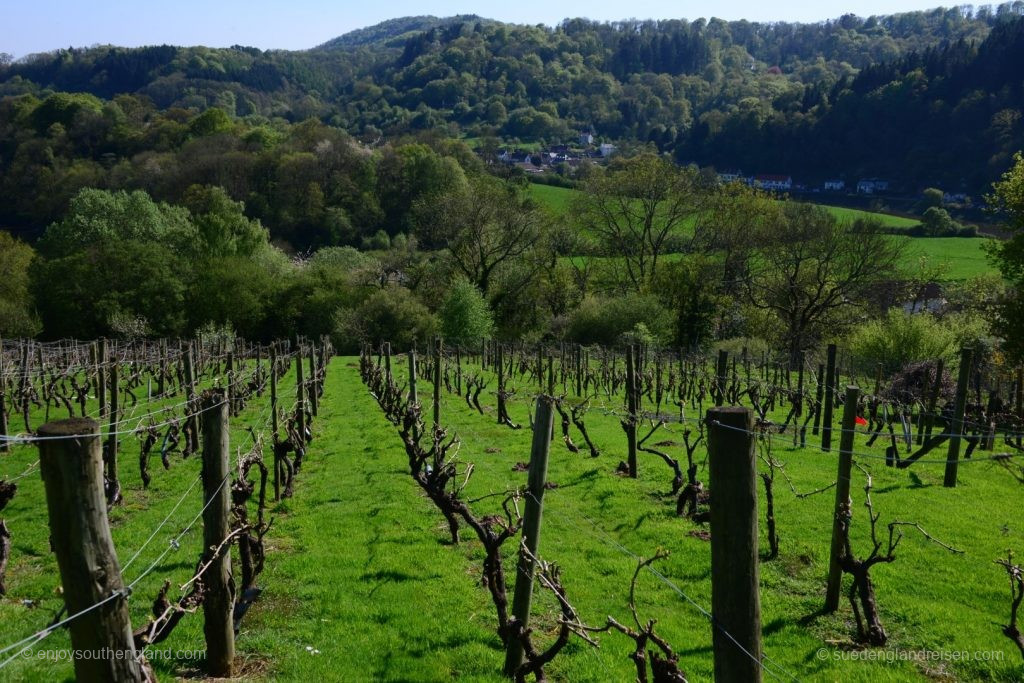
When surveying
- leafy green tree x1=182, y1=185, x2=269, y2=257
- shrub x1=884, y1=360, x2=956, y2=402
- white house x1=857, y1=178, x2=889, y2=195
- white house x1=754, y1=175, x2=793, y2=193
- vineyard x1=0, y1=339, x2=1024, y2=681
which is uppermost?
white house x1=754, y1=175, x2=793, y2=193

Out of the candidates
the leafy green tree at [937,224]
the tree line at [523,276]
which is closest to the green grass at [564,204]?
the leafy green tree at [937,224]

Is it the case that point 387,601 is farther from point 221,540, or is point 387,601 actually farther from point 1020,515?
point 1020,515

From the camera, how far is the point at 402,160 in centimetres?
7219

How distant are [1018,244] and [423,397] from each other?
1969 cm

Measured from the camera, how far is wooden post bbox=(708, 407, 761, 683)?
3148 millimetres

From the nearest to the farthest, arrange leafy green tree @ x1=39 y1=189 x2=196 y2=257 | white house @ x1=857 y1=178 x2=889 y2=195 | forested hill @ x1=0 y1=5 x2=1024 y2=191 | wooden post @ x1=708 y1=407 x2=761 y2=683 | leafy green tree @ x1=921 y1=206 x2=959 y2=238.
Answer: wooden post @ x1=708 y1=407 x2=761 y2=683, leafy green tree @ x1=39 y1=189 x2=196 y2=257, leafy green tree @ x1=921 y1=206 x2=959 y2=238, forested hill @ x1=0 y1=5 x2=1024 y2=191, white house @ x1=857 y1=178 x2=889 y2=195

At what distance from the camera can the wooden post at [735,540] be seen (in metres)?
3.15

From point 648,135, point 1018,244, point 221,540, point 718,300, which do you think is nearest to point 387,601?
point 221,540

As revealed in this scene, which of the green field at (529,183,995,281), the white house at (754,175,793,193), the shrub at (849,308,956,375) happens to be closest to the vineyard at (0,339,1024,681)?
the shrub at (849,308,956,375)

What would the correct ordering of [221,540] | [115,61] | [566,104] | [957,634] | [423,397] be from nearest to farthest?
[221,540], [957,634], [423,397], [115,61], [566,104]

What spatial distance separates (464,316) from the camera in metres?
40.9

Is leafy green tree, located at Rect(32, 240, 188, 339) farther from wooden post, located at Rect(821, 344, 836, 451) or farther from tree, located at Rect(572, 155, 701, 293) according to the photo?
wooden post, located at Rect(821, 344, 836, 451)

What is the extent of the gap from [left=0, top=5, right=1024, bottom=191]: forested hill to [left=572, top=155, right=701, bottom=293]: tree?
5636 cm

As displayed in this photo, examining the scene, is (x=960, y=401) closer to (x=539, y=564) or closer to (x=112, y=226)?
(x=539, y=564)
